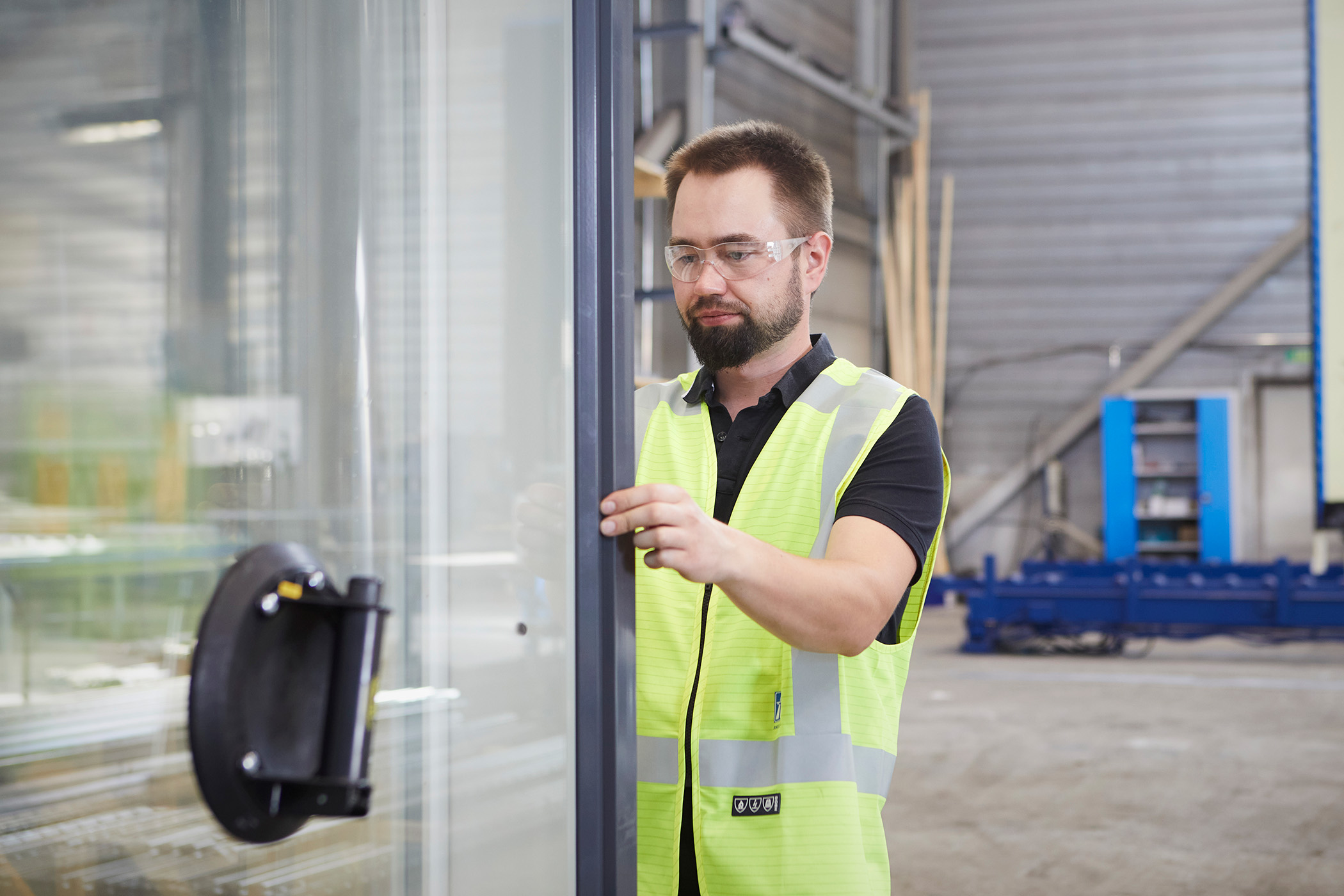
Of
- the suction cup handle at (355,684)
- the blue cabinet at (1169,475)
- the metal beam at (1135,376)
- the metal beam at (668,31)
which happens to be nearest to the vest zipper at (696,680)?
the suction cup handle at (355,684)

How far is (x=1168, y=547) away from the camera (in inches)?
411

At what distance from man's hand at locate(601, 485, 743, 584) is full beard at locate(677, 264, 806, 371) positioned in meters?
0.33

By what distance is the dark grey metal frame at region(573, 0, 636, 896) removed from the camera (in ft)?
3.39

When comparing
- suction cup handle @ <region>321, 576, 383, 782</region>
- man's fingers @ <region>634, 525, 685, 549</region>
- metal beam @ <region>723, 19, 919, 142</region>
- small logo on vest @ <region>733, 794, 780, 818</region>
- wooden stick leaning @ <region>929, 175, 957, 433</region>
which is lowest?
small logo on vest @ <region>733, 794, 780, 818</region>

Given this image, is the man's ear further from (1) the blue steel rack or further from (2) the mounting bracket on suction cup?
(1) the blue steel rack

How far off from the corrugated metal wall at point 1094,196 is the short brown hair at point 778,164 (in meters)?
10.7

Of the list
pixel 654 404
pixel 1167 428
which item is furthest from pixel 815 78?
pixel 654 404

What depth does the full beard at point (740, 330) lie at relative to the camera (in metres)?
1.29

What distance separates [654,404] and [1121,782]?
3.80m

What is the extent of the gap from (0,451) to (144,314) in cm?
16

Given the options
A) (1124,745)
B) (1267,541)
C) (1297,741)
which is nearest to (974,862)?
(1124,745)

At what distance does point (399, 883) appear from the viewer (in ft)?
3.43

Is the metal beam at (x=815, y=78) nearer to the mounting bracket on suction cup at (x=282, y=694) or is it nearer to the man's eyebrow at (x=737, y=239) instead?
the man's eyebrow at (x=737, y=239)

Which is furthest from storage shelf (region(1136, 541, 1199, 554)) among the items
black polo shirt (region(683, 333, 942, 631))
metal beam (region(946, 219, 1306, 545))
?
black polo shirt (region(683, 333, 942, 631))
